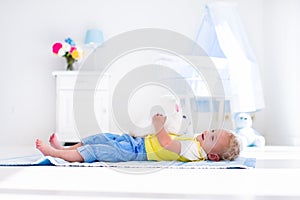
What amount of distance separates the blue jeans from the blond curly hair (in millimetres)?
410

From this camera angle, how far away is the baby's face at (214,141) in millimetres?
2389

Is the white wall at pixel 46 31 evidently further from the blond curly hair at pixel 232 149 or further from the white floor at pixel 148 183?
the white floor at pixel 148 183

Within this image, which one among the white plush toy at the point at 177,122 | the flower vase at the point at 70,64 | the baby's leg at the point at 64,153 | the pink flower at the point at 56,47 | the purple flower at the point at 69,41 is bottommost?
the baby's leg at the point at 64,153

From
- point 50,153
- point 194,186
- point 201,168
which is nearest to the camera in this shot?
point 194,186

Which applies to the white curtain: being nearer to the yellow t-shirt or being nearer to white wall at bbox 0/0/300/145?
white wall at bbox 0/0/300/145

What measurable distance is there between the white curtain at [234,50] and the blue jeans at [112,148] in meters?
1.65

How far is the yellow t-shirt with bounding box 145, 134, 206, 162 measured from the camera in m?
2.37

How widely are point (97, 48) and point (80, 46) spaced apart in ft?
0.59

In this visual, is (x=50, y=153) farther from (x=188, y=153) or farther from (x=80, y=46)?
Result: (x=80, y=46)

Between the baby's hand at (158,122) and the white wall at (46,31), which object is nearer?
the baby's hand at (158,122)

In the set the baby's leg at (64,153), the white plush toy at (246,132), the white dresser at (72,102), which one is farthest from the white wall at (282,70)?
the baby's leg at (64,153)

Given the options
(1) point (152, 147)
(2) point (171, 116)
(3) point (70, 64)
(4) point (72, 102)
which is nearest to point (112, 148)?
(1) point (152, 147)

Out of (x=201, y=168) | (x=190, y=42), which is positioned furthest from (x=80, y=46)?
(x=201, y=168)

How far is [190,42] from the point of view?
4730 millimetres
